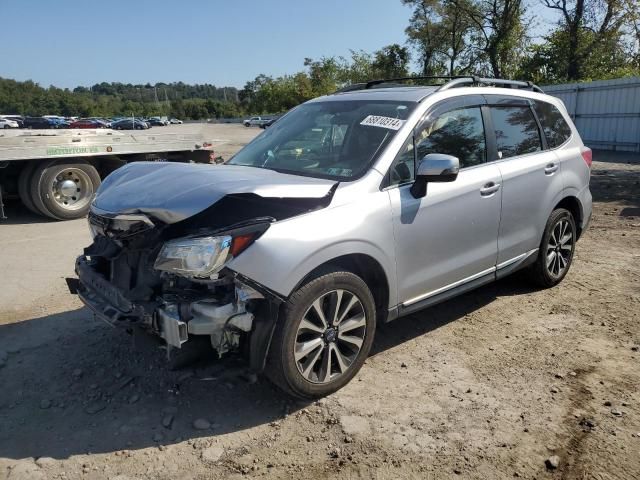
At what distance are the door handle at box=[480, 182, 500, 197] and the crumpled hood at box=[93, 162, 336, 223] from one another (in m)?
1.38

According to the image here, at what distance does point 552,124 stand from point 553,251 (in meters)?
1.23

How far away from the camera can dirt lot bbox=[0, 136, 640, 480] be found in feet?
9.16

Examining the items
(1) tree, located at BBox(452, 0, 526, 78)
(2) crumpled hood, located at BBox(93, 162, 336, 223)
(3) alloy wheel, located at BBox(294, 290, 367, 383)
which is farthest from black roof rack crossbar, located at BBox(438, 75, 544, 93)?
(1) tree, located at BBox(452, 0, 526, 78)

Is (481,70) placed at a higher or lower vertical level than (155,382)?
higher

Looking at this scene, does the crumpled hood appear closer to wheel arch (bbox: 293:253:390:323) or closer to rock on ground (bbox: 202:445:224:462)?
wheel arch (bbox: 293:253:390:323)

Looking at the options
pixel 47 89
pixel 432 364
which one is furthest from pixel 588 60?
pixel 47 89

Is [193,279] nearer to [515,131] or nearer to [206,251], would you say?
Answer: [206,251]

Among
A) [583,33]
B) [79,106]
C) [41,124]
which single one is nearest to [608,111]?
[583,33]

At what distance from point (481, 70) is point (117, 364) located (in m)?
38.6

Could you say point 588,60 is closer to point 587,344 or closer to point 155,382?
point 587,344

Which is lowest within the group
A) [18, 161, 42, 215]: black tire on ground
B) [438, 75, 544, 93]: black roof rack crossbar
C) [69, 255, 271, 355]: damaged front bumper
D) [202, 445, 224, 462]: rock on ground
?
[202, 445, 224, 462]: rock on ground

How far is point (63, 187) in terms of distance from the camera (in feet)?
29.7

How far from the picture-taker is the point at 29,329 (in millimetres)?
4445

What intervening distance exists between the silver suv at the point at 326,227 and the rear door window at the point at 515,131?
16mm
